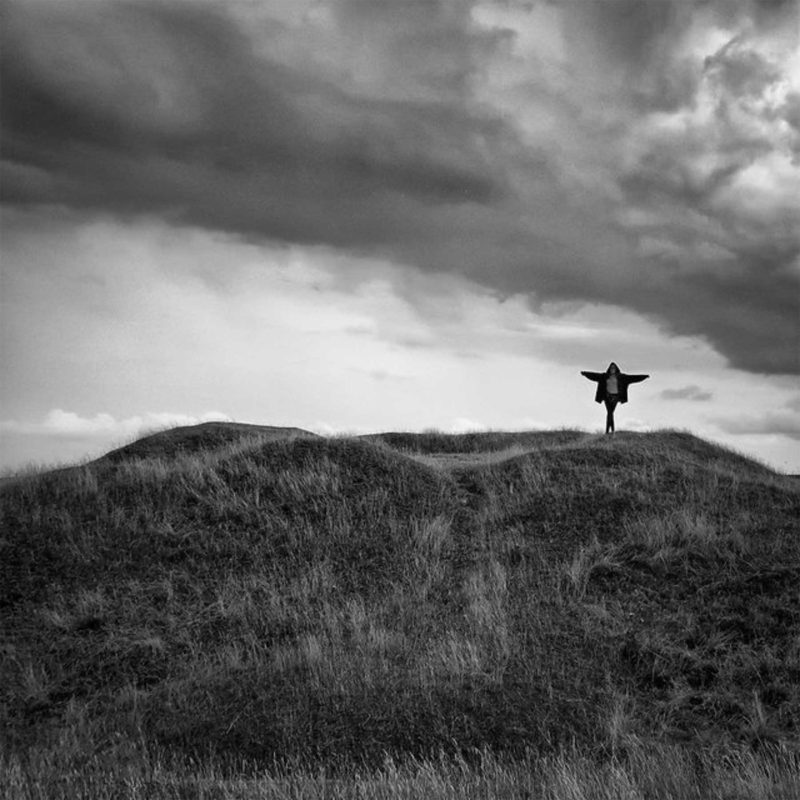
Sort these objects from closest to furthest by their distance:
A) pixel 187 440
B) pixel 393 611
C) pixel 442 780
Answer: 1. pixel 442 780
2. pixel 393 611
3. pixel 187 440

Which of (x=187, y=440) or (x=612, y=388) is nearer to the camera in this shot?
(x=187, y=440)

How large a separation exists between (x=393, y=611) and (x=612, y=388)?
19.3 metres

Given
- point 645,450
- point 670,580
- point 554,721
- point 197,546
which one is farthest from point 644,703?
point 645,450

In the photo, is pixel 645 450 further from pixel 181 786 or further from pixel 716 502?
pixel 181 786

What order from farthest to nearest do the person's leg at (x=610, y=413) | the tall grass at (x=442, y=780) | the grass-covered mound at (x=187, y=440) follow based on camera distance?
the person's leg at (x=610, y=413), the grass-covered mound at (x=187, y=440), the tall grass at (x=442, y=780)

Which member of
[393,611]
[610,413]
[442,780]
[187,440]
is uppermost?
[610,413]

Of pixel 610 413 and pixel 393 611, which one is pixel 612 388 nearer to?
pixel 610 413

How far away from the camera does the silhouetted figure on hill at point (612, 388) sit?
3064 cm

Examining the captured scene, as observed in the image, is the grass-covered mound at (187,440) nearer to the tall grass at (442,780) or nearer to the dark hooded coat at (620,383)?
the dark hooded coat at (620,383)

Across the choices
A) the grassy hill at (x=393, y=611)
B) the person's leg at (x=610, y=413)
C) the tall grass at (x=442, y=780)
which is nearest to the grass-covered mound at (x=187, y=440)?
the grassy hill at (x=393, y=611)

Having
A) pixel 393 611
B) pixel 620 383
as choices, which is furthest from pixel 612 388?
pixel 393 611

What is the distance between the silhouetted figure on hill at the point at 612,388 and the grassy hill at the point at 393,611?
24.4ft

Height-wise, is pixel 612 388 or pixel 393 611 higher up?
pixel 612 388

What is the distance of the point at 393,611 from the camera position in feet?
45.1
